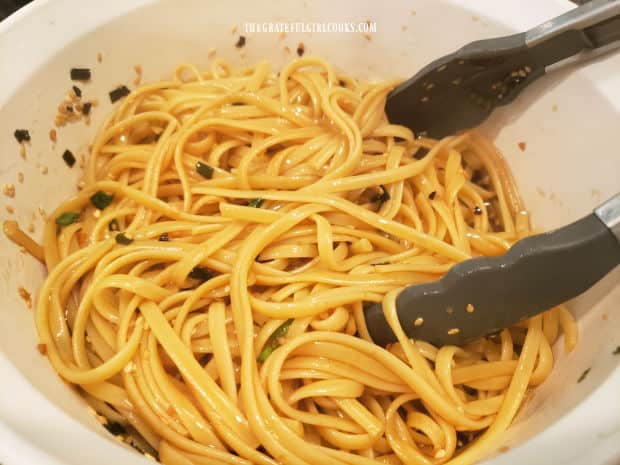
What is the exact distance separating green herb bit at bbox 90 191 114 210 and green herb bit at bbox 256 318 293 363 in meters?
0.83

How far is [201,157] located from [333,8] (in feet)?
2.73

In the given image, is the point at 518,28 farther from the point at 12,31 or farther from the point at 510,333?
the point at 12,31

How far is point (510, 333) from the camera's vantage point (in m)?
1.86

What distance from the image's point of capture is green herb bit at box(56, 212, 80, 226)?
6.59 feet

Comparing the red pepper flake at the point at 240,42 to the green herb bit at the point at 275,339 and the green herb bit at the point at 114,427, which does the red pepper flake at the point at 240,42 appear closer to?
the green herb bit at the point at 275,339

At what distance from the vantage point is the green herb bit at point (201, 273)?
188 centimetres

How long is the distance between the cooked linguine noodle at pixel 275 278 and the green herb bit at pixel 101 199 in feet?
0.04

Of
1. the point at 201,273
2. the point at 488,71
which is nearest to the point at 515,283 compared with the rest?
the point at 488,71

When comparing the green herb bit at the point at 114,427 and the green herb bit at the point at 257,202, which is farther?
the green herb bit at the point at 257,202

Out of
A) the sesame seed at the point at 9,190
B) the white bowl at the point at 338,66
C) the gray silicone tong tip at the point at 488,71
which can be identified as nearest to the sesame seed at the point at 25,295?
the white bowl at the point at 338,66

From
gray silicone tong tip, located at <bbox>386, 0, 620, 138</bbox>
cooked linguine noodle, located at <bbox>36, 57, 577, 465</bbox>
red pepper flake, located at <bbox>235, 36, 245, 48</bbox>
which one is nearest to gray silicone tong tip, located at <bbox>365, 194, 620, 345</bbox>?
cooked linguine noodle, located at <bbox>36, 57, 577, 465</bbox>

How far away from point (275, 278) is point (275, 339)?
208mm

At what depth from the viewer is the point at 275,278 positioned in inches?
72.7

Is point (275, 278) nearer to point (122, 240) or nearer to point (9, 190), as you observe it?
point (122, 240)
